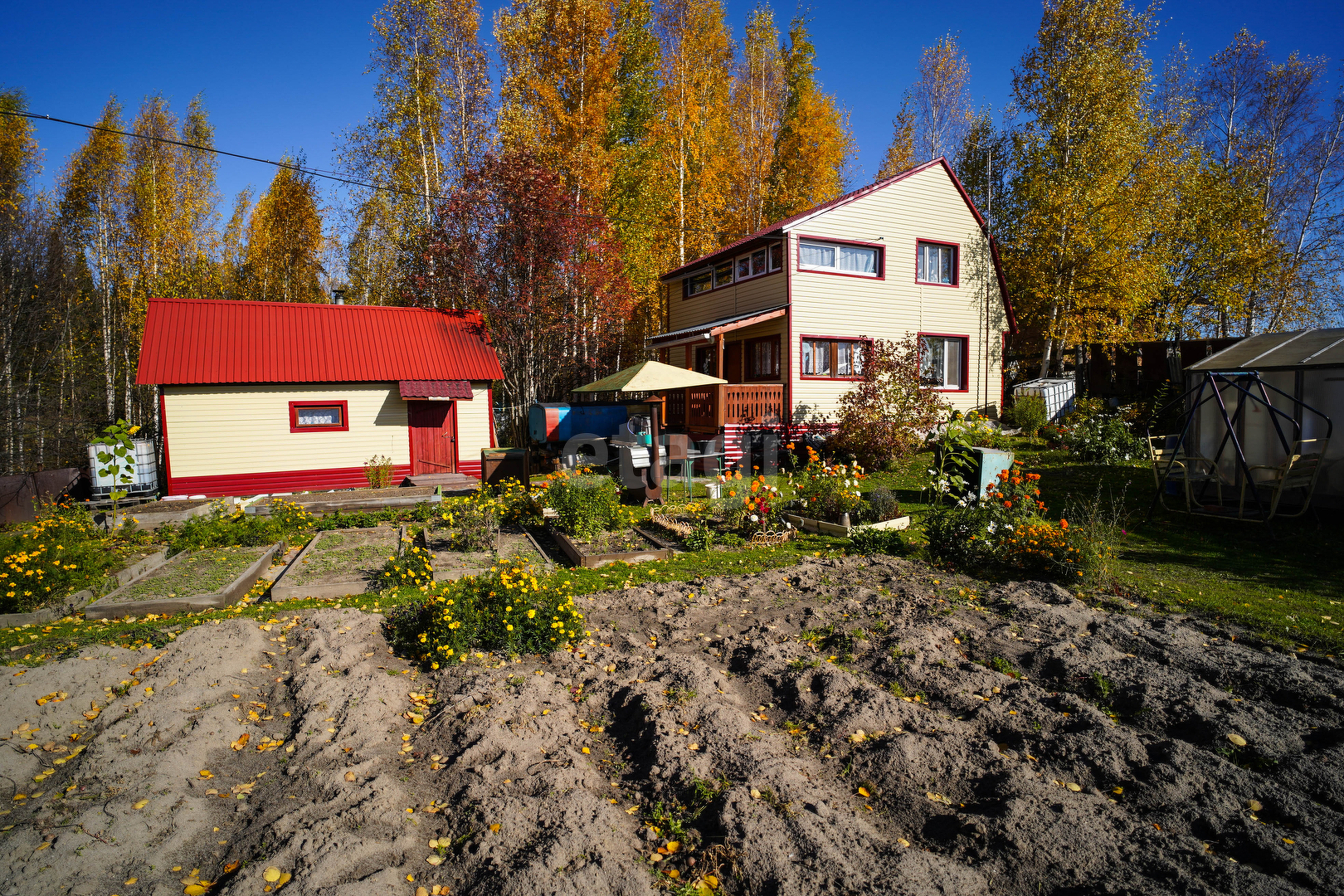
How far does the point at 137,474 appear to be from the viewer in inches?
541

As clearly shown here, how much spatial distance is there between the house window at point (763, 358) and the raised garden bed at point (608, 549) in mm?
9827

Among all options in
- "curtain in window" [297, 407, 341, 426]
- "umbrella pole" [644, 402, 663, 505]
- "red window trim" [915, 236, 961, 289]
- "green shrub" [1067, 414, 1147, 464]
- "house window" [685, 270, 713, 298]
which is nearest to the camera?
"umbrella pole" [644, 402, 663, 505]

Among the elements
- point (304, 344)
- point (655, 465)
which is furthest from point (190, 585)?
point (304, 344)

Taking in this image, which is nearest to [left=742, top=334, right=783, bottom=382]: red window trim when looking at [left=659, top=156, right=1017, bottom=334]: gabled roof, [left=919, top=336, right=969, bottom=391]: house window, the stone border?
[left=659, top=156, right=1017, bottom=334]: gabled roof

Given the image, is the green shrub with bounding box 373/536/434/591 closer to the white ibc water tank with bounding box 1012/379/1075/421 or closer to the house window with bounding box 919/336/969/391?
the house window with bounding box 919/336/969/391

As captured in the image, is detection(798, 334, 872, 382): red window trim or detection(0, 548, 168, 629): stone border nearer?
detection(0, 548, 168, 629): stone border

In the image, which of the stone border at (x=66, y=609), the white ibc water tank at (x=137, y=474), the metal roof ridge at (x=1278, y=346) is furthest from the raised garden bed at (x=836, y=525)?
the white ibc water tank at (x=137, y=474)

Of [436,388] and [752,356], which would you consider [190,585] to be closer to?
[436,388]

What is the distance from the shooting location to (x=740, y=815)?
311 centimetres

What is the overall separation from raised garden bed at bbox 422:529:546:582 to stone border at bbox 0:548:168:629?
318 centimetres

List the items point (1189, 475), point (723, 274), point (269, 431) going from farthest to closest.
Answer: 1. point (723, 274)
2. point (269, 431)
3. point (1189, 475)

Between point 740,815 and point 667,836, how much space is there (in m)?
0.38

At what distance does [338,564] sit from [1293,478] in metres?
12.5

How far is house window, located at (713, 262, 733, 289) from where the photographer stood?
19.4 metres
